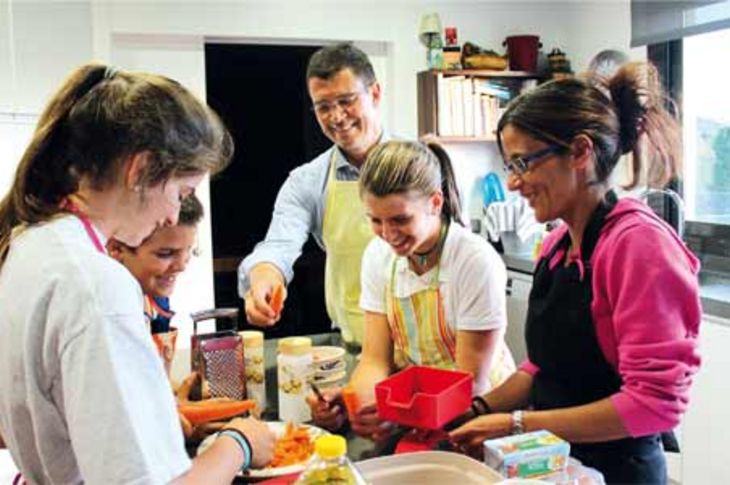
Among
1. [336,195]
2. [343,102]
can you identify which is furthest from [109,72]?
[336,195]

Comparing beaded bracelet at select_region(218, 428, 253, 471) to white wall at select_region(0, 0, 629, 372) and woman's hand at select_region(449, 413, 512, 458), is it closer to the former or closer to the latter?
woman's hand at select_region(449, 413, 512, 458)

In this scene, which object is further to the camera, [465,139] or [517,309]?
[465,139]

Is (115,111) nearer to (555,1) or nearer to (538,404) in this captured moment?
(538,404)

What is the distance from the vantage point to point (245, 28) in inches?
140

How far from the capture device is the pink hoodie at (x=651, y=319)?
1.06 m

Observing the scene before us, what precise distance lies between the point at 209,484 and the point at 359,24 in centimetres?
325

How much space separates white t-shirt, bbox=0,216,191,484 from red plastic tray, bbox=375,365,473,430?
439 mm

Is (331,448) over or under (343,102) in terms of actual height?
under

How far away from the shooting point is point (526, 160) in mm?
1264

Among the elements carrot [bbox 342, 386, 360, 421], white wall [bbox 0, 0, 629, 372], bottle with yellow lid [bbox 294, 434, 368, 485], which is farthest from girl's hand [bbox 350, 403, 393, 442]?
white wall [bbox 0, 0, 629, 372]

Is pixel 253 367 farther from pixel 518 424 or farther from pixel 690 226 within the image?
pixel 690 226

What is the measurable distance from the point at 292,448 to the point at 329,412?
0.15 metres

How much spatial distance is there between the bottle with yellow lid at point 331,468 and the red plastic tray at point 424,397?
0.84ft

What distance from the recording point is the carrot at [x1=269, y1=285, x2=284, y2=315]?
1.66 meters
